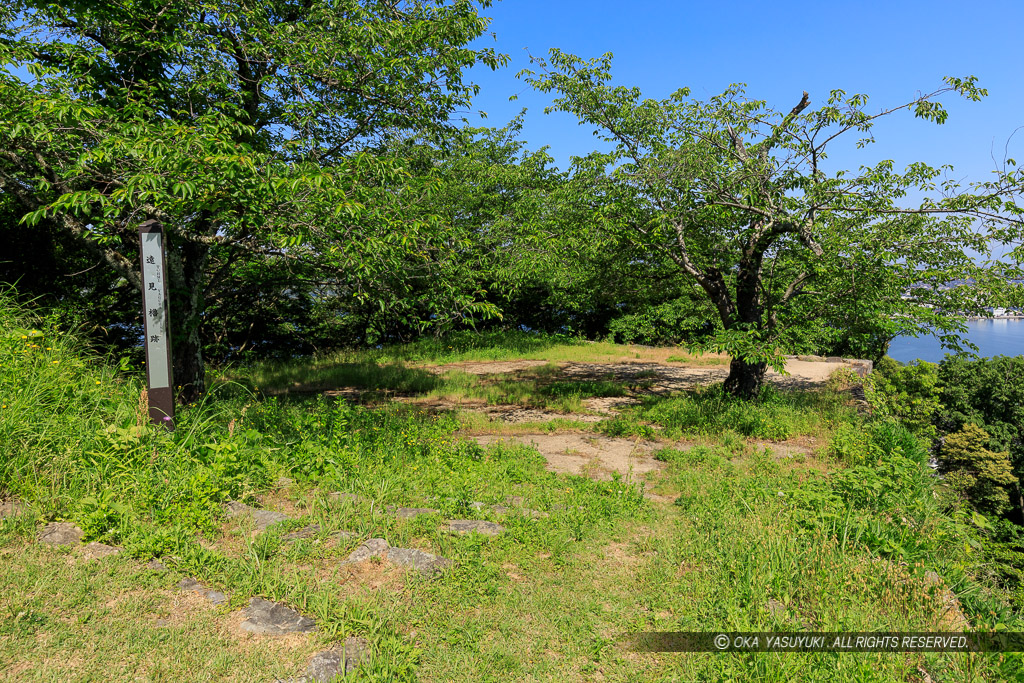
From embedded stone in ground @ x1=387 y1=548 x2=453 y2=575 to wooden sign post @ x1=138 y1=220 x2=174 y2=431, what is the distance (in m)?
2.32

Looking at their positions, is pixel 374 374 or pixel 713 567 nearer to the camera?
pixel 713 567

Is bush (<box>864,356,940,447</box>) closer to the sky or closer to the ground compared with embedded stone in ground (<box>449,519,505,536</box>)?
closer to the ground

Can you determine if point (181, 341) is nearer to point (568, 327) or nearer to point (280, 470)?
point (280, 470)

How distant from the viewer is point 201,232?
735cm

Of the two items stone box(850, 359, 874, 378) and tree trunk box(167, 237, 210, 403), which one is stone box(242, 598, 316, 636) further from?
stone box(850, 359, 874, 378)

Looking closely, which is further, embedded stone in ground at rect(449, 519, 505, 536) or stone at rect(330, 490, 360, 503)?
stone at rect(330, 490, 360, 503)

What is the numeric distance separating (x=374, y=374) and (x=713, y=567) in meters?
9.90

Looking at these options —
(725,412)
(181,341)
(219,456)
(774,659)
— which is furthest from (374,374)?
(774,659)

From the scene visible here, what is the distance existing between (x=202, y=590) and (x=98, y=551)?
0.77m

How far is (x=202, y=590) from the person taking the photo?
10.3 ft

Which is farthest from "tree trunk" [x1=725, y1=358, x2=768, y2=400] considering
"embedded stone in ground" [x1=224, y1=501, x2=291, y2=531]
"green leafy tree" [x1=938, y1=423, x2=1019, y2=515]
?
"embedded stone in ground" [x1=224, y1=501, x2=291, y2=531]

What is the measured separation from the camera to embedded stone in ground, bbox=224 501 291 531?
152 inches

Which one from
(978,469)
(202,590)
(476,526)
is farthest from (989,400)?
(202,590)

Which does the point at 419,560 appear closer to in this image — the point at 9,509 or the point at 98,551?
the point at 98,551
